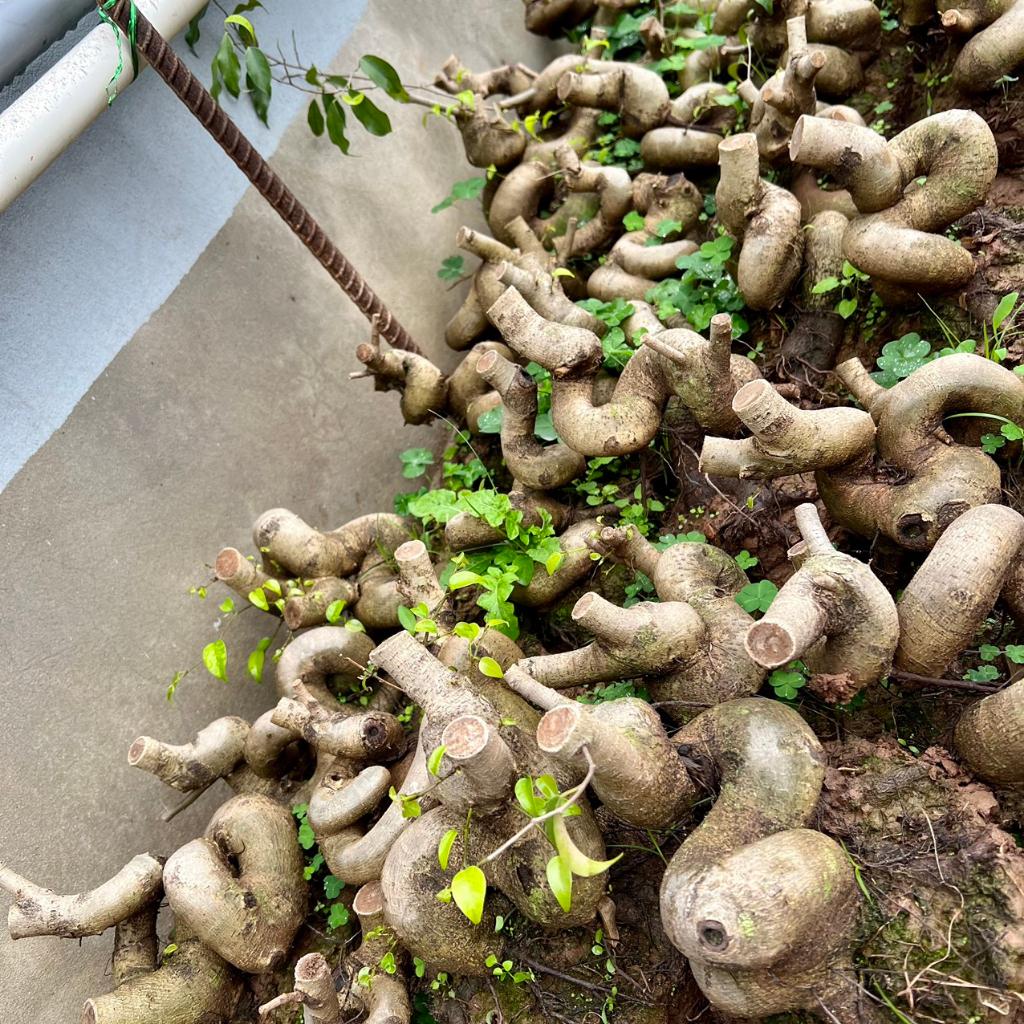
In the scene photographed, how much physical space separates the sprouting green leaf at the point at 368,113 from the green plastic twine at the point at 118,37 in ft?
2.74

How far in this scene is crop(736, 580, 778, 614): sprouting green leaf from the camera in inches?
89.5

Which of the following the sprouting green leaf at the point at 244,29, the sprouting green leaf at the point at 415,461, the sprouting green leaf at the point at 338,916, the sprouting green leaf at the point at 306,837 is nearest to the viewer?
the sprouting green leaf at the point at 338,916

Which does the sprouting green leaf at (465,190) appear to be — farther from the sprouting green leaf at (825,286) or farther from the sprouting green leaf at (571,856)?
the sprouting green leaf at (571,856)

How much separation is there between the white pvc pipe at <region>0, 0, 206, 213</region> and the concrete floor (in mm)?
724

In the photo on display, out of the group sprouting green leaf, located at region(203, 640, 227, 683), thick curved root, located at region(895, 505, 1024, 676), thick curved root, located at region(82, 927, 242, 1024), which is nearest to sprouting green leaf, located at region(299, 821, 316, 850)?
thick curved root, located at region(82, 927, 242, 1024)

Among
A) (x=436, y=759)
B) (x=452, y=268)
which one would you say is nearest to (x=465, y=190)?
(x=452, y=268)

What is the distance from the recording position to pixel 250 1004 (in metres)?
2.56

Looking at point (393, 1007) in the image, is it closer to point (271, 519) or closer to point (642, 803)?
point (642, 803)

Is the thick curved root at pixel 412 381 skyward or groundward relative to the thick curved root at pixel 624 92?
groundward

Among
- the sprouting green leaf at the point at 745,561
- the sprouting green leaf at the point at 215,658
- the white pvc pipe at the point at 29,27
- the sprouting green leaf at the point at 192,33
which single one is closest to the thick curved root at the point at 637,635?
the sprouting green leaf at the point at 745,561

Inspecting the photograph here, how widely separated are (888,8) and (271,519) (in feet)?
11.8

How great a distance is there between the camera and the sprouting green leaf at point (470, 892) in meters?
1.60

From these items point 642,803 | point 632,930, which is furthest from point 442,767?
point 632,930

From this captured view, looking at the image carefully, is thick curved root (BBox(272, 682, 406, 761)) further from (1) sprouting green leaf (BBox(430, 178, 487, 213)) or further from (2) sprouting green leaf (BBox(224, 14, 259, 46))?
(1) sprouting green leaf (BBox(430, 178, 487, 213))
